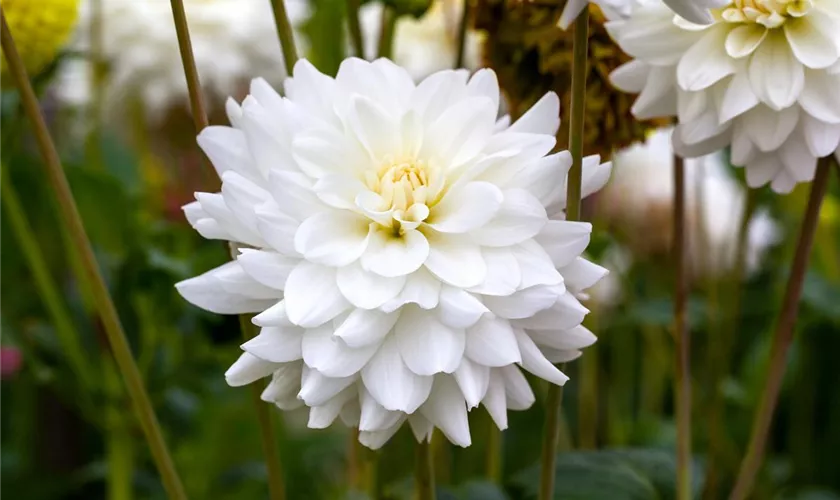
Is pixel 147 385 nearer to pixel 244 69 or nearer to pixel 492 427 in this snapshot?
pixel 492 427

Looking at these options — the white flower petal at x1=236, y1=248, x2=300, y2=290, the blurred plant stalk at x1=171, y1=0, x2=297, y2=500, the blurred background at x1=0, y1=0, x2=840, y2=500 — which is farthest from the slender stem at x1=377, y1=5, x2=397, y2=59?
the white flower petal at x1=236, y1=248, x2=300, y2=290

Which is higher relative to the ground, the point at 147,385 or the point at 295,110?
the point at 295,110

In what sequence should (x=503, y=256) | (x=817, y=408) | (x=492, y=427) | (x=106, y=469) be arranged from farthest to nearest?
1. (x=817, y=408)
2. (x=106, y=469)
3. (x=492, y=427)
4. (x=503, y=256)

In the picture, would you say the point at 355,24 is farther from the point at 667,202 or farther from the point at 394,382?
the point at 667,202

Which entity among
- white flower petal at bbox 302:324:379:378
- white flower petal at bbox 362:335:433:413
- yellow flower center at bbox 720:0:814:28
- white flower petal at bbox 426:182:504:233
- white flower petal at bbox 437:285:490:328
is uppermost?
yellow flower center at bbox 720:0:814:28

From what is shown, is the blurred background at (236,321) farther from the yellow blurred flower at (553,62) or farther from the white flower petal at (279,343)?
the white flower petal at (279,343)

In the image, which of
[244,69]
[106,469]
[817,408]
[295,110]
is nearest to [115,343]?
[295,110]

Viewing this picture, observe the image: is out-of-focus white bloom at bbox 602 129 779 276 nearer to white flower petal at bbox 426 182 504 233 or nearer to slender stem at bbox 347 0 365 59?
slender stem at bbox 347 0 365 59
